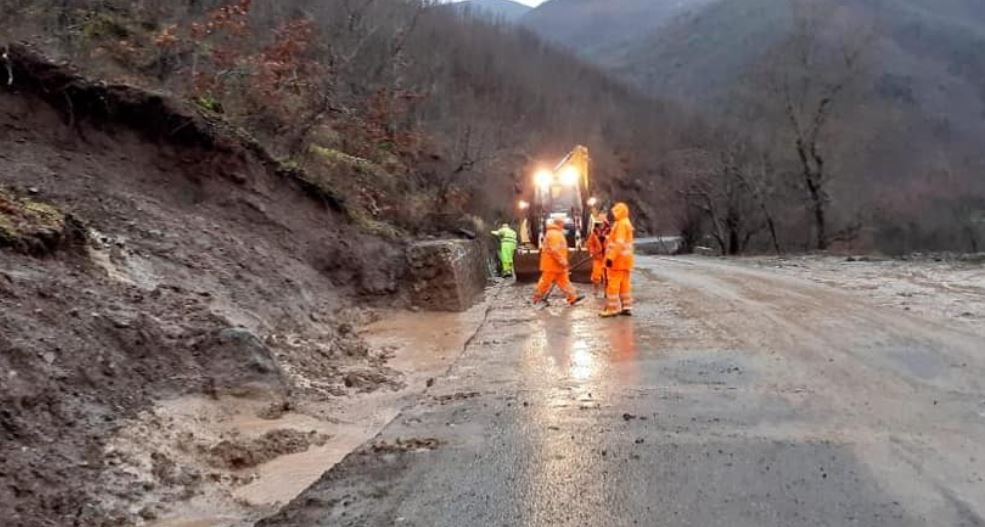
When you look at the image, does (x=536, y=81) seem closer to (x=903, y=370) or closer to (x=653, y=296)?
(x=653, y=296)

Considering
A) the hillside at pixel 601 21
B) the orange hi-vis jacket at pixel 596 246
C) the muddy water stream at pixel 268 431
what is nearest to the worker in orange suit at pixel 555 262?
the orange hi-vis jacket at pixel 596 246

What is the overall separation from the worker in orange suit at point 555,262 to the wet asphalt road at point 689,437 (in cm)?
391

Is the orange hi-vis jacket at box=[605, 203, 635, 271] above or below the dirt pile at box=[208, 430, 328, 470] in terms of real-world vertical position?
above

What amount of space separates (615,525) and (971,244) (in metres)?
44.5

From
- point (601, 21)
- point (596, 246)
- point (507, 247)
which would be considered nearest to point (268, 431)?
point (596, 246)

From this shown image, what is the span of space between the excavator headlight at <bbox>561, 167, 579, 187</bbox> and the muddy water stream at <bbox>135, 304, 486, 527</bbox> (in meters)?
14.5

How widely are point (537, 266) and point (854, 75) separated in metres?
25.8

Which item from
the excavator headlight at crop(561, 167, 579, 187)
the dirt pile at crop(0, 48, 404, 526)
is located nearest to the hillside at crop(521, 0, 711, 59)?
the excavator headlight at crop(561, 167, 579, 187)

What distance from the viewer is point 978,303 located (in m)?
15.0

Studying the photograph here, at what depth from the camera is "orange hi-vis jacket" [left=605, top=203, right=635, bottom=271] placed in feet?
48.4

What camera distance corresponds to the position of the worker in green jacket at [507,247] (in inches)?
947

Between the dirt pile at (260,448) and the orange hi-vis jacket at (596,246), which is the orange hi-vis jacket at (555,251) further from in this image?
the dirt pile at (260,448)

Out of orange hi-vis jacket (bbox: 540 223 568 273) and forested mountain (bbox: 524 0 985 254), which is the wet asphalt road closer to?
orange hi-vis jacket (bbox: 540 223 568 273)

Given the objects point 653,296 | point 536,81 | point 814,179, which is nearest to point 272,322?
point 653,296
